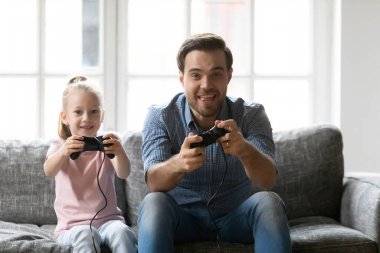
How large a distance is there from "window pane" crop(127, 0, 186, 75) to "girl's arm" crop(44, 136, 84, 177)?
3.79 ft

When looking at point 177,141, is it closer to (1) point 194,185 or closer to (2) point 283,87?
(1) point 194,185

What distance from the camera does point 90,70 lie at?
12.3ft

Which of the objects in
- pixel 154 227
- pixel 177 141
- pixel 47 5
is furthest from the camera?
pixel 47 5

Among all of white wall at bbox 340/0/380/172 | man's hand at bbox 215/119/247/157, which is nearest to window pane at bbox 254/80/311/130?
white wall at bbox 340/0/380/172

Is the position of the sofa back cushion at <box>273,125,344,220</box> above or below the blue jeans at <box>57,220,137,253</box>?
above

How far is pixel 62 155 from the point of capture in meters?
2.69

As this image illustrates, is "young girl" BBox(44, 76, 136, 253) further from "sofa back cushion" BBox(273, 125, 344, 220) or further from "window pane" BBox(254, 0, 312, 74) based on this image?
"window pane" BBox(254, 0, 312, 74)

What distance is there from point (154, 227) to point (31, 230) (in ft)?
2.45

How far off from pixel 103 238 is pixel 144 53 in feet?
4.86

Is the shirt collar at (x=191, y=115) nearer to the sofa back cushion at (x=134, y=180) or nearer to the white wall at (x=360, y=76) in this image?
the sofa back cushion at (x=134, y=180)

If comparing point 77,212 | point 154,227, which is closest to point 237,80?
point 77,212

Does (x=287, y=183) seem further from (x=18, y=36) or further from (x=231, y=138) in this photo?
(x=18, y=36)

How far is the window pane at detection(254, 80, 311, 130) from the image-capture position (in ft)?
12.6

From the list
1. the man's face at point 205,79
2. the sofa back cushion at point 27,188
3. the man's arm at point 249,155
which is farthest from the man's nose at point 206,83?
the sofa back cushion at point 27,188
